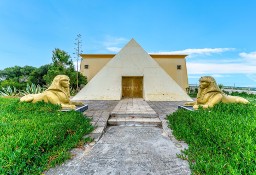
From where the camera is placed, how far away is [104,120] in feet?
16.9

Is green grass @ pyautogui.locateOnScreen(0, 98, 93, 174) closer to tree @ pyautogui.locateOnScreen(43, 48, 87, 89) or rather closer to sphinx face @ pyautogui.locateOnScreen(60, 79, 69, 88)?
sphinx face @ pyautogui.locateOnScreen(60, 79, 69, 88)

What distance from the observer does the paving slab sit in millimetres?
2482

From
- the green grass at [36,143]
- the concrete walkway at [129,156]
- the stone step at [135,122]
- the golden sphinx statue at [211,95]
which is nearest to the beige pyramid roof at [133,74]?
the golden sphinx statue at [211,95]

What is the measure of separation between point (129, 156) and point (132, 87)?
380 inches

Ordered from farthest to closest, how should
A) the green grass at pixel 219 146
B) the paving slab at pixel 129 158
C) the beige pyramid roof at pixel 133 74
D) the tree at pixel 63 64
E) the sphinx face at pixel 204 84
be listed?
the tree at pixel 63 64 → the beige pyramid roof at pixel 133 74 → the sphinx face at pixel 204 84 → the paving slab at pixel 129 158 → the green grass at pixel 219 146

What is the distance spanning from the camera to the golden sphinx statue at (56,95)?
544 cm

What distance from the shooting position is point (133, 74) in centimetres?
1188

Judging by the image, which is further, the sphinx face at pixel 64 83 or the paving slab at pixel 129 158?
the sphinx face at pixel 64 83

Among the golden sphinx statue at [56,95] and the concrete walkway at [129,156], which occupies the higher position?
the golden sphinx statue at [56,95]

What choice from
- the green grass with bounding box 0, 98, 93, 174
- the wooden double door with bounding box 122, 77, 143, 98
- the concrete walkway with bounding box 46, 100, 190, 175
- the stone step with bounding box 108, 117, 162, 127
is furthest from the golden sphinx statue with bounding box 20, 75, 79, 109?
the wooden double door with bounding box 122, 77, 143, 98

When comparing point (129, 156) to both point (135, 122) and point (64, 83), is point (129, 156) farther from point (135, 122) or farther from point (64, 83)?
point (64, 83)

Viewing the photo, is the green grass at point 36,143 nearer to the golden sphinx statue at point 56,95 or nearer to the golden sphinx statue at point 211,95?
the golden sphinx statue at point 56,95

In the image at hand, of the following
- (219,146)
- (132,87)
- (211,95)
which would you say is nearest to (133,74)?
(132,87)

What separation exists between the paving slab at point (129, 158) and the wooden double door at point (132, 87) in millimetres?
8419
